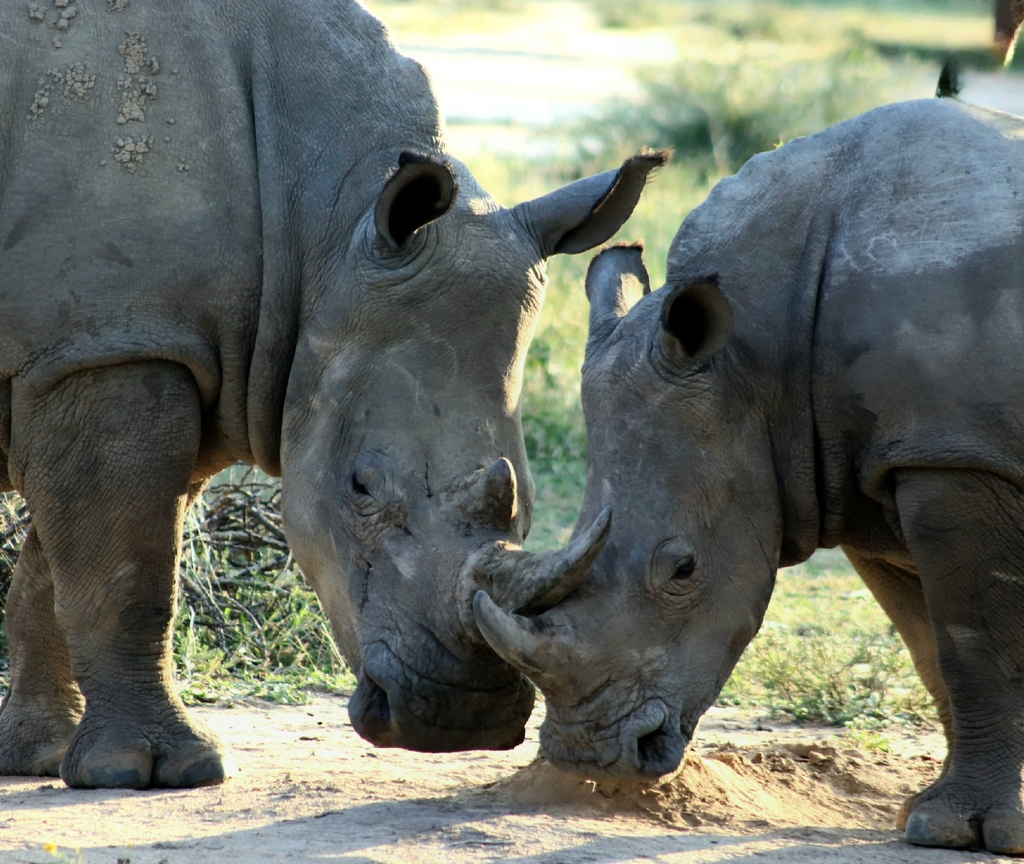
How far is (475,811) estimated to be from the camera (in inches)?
221

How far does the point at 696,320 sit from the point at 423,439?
3.13 ft

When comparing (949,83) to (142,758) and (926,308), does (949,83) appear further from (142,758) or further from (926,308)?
(142,758)

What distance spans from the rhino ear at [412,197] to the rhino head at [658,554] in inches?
26.6

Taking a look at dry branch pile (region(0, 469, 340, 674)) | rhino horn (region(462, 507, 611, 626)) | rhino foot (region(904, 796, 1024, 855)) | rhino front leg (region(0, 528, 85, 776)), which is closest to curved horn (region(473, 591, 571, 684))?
rhino horn (region(462, 507, 611, 626))

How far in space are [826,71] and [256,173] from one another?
14.8m

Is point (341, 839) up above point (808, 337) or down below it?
below

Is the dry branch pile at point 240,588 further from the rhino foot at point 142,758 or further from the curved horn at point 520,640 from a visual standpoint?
the curved horn at point 520,640

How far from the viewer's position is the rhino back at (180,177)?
5.72m

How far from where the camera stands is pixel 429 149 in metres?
6.20

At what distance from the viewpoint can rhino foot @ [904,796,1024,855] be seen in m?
5.20

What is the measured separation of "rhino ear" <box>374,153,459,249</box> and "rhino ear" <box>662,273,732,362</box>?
846 millimetres

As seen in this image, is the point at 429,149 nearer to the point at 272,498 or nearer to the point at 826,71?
the point at 272,498

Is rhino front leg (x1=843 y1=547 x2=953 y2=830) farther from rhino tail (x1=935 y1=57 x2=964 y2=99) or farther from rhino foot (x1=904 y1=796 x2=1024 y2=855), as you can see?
rhino tail (x1=935 y1=57 x2=964 y2=99)

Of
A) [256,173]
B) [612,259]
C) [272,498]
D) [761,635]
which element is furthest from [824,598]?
[256,173]
